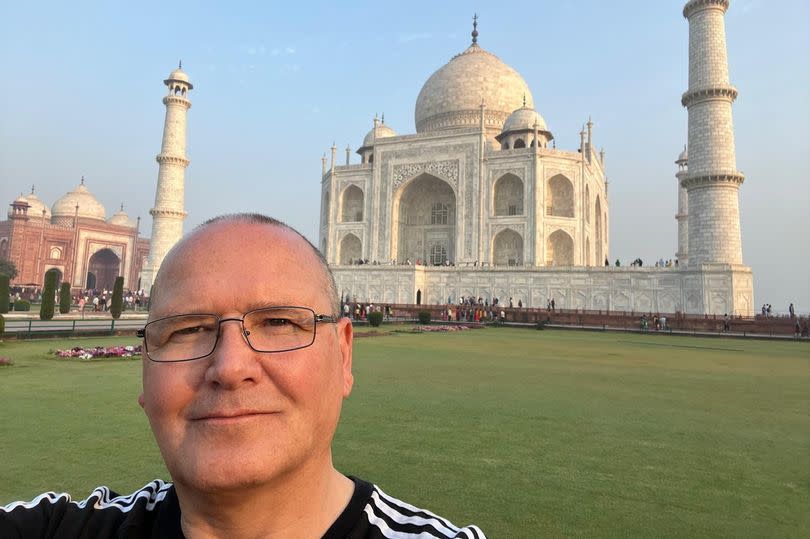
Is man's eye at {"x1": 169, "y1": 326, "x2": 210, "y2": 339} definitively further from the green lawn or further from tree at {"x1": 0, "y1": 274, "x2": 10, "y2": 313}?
tree at {"x1": 0, "y1": 274, "x2": 10, "y2": 313}

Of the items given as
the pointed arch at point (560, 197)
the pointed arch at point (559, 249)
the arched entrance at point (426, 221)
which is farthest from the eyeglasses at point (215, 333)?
the arched entrance at point (426, 221)

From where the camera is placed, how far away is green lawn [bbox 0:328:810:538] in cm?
210

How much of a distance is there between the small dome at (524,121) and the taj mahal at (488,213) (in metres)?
0.11

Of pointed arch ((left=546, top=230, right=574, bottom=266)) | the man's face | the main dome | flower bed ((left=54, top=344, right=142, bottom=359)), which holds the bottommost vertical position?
flower bed ((left=54, top=344, right=142, bottom=359))

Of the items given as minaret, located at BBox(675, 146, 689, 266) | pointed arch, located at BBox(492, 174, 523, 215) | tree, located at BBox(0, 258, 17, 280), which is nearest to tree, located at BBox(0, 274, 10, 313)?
tree, located at BBox(0, 258, 17, 280)

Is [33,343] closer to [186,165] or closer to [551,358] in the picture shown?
[551,358]

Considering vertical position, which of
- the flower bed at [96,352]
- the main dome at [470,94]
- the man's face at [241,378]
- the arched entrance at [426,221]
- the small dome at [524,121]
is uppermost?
the main dome at [470,94]

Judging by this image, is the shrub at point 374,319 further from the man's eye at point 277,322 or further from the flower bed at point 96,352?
the man's eye at point 277,322

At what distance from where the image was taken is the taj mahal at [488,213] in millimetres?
18312

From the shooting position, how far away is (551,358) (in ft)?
26.9

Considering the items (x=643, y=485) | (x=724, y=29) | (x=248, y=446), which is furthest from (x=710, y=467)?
(x=724, y=29)

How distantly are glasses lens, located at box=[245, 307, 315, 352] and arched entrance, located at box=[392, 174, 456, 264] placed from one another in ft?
89.8

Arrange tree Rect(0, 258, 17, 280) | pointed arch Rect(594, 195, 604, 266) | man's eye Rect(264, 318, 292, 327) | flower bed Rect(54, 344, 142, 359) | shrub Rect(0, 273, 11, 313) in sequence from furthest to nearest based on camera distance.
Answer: pointed arch Rect(594, 195, 604, 266), tree Rect(0, 258, 17, 280), shrub Rect(0, 273, 11, 313), flower bed Rect(54, 344, 142, 359), man's eye Rect(264, 318, 292, 327)

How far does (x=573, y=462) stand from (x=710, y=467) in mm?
753
